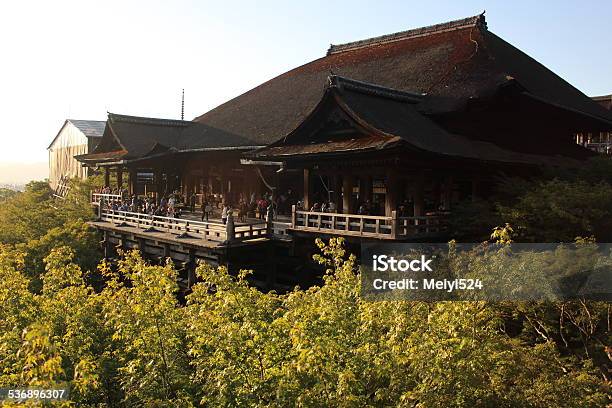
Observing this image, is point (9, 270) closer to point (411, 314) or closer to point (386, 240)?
point (411, 314)

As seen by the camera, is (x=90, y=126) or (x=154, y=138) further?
(x=90, y=126)

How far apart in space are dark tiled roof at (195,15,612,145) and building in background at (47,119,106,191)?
1667 centimetres

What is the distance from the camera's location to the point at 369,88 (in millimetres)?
19250

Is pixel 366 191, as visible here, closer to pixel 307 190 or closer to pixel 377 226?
pixel 307 190

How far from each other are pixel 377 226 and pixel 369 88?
6741mm

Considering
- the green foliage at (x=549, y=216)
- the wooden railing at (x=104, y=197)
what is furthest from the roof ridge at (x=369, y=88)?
the wooden railing at (x=104, y=197)

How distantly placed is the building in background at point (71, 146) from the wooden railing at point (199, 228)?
22.9 m

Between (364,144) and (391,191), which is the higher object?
(364,144)

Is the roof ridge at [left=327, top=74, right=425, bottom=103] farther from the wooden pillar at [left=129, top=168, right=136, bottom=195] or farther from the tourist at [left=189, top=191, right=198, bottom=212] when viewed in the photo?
the wooden pillar at [left=129, top=168, right=136, bottom=195]

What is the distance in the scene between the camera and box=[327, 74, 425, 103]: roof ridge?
57.4ft

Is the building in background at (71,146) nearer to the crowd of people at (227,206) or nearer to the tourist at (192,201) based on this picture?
the crowd of people at (227,206)

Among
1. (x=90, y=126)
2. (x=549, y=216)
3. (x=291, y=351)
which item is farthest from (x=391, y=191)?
(x=90, y=126)

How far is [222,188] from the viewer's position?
29859mm

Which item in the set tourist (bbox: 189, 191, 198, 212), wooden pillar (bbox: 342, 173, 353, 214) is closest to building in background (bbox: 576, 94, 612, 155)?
wooden pillar (bbox: 342, 173, 353, 214)
